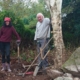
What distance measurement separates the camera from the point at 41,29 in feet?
24.9

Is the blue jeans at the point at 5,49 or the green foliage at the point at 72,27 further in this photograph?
the green foliage at the point at 72,27

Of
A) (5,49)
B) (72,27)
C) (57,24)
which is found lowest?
(5,49)

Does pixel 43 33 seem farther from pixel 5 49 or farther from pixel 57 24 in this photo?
pixel 5 49

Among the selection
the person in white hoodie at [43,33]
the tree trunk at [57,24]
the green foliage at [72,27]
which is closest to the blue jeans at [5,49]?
the person in white hoodie at [43,33]

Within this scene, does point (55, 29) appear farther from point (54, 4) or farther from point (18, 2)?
point (18, 2)

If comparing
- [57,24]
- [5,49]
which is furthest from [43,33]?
[5,49]

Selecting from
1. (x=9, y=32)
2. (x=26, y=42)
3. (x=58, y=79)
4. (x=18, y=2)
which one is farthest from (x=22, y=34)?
(x=18, y=2)

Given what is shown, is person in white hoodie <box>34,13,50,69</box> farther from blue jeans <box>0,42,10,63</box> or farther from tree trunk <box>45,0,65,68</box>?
blue jeans <box>0,42,10,63</box>

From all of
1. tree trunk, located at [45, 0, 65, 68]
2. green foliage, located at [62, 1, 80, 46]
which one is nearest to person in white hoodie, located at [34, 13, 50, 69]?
tree trunk, located at [45, 0, 65, 68]

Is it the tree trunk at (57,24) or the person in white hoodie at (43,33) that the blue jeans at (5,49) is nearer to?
the person in white hoodie at (43,33)

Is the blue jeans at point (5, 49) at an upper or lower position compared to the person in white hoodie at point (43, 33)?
lower

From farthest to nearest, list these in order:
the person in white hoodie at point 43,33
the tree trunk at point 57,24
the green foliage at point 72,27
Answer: the green foliage at point 72,27 → the person in white hoodie at point 43,33 → the tree trunk at point 57,24

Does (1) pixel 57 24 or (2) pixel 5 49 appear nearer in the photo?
(1) pixel 57 24

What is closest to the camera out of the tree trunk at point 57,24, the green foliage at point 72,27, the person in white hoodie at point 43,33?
the tree trunk at point 57,24
